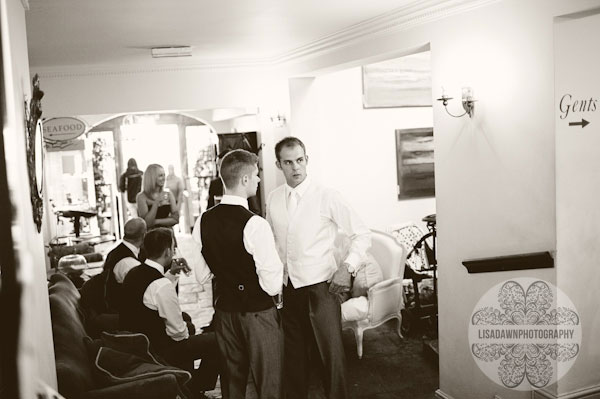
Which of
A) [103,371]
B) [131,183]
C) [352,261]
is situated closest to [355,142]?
[352,261]

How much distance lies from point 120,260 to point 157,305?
3.05 feet

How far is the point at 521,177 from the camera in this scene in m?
3.59

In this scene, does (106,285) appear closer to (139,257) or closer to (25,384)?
(139,257)

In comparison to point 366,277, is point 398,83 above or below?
above

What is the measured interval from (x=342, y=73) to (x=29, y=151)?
17.0ft

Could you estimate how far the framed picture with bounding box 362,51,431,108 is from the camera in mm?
7273

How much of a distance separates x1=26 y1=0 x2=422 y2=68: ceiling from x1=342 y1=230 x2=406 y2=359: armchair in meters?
2.12

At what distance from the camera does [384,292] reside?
5.48 metres

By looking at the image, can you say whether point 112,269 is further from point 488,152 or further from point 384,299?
point 488,152

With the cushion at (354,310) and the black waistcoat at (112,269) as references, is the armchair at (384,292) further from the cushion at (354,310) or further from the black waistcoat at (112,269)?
the black waistcoat at (112,269)

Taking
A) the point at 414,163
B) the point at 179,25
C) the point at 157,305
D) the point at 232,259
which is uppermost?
the point at 179,25

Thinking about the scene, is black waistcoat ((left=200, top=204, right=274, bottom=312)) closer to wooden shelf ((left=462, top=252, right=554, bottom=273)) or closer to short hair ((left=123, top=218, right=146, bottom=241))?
short hair ((left=123, top=218, right=146, bottom=241))

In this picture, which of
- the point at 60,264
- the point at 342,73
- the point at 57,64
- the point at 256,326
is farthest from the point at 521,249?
the point at 57,64

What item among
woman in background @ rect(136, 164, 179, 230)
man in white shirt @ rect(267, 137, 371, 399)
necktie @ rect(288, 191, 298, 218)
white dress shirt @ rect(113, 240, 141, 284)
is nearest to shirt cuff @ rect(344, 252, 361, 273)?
man in white shirt @ rect(267, 137, 371, 399)
